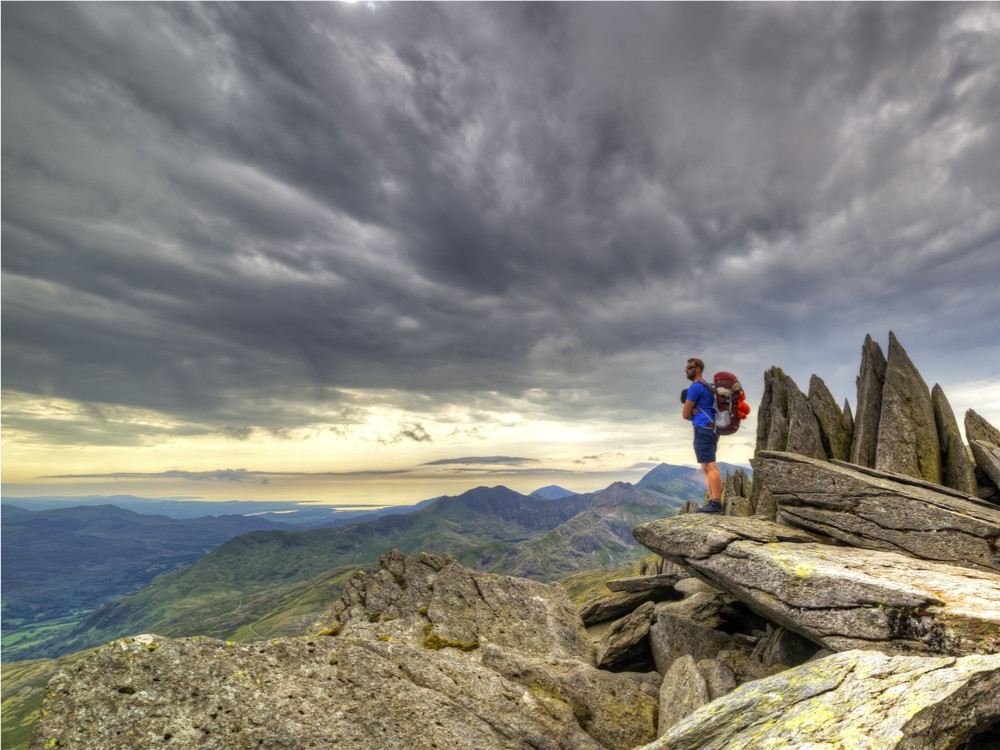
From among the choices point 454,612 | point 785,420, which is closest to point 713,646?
point 454,612

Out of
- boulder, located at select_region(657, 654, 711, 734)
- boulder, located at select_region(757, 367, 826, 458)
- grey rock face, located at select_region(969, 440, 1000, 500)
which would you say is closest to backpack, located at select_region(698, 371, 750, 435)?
boulder, located at select_region(757, 367, 826, 458)

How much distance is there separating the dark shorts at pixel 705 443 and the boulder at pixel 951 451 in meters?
14.2

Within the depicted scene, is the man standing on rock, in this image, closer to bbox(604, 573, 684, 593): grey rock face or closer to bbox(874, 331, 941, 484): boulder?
bbox(604, 573, 684, 593): grey rock face

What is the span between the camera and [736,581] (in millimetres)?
19828

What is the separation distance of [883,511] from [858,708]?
542 inches

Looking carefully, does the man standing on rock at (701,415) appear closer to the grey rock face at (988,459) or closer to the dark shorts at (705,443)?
the dark shorts at (705,443)

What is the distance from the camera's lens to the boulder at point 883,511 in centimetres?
1891

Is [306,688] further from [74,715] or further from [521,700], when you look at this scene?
[521,700]

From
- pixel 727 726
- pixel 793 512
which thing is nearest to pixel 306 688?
pixel 727 726

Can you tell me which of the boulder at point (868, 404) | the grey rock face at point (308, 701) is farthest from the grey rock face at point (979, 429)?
the grey rock face at point (308, 701)

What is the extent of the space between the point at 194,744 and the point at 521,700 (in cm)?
1204

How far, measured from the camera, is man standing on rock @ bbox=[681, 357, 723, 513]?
23969mm

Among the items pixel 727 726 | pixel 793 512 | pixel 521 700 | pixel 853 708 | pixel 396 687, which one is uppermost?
pixel 793 512

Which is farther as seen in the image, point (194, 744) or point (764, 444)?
point (764, 444)
